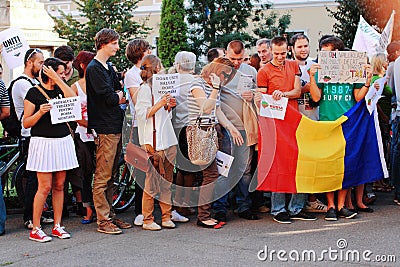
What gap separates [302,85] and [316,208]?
148 cm

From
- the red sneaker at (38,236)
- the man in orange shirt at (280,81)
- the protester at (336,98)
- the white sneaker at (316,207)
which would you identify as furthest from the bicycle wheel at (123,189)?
the protester at (336,98)

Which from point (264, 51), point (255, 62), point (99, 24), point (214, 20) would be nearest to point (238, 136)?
point (264, 51)

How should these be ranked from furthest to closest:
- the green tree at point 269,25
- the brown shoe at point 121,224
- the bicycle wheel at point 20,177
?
the green tree at point 269,25 → the bicycle wheel at point 20,177 → the brown shoe at point 121,224

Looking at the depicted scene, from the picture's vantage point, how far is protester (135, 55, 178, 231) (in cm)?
736

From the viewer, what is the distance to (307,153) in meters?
7.91

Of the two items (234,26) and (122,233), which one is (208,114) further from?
(234,26)

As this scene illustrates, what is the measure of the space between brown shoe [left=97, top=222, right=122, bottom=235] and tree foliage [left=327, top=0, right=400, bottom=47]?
11.2 meters

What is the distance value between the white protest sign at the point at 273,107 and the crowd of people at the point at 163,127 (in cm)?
8

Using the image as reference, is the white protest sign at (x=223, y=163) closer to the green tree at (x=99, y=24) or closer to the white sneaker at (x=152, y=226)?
the white sneaker at (x=152, y=226)

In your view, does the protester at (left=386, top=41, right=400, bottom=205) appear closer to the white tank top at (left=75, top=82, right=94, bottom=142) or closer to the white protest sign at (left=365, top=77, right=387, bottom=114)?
the white protest sign at (left=365, top=77, right=387, bottom=114)

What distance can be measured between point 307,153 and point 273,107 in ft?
2.18

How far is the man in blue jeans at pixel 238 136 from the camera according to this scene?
25.9 ft

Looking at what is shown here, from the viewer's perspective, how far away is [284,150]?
26.0ft

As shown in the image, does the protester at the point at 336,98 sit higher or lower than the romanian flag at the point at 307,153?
higher
